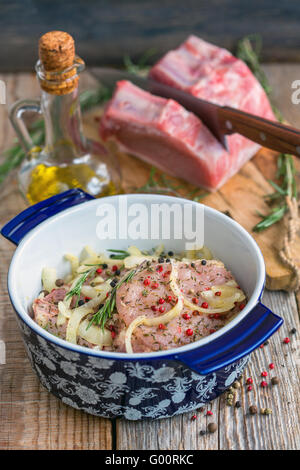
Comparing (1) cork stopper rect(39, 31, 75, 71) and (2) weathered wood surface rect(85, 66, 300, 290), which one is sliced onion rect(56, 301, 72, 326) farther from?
(1) cork stopper rect(39, 31, 75, 71)

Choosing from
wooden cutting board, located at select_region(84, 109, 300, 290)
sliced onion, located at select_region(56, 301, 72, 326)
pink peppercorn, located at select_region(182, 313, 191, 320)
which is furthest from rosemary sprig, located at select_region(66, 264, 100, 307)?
wooden cutting board, located at select_region(84, 109, 300, 290)

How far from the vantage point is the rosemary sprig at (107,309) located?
6.53 feet

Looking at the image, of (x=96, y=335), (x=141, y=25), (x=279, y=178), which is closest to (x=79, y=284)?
(x=96, y=335)

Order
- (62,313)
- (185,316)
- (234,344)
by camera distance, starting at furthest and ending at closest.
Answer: (62,313) → (185,316) → (234,344)

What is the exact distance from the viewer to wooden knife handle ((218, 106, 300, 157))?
247cm

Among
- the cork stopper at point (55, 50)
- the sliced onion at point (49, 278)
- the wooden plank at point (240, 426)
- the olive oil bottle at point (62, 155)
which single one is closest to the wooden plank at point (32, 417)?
the wooden plank at point (240, 426)

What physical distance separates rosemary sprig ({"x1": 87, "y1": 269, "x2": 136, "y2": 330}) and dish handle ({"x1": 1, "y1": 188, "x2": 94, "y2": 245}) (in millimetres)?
429

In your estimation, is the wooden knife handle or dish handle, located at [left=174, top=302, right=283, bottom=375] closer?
dish handle, located at [left=174, top=302, right=283, bottom=375]

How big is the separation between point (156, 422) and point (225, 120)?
1431 mm

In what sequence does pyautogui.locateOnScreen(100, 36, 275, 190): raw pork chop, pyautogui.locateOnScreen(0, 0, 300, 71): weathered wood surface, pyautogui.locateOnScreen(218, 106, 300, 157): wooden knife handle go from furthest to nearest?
pyautogui.locateOnScreen(0, 0, 300, 71): weathered wood surface
pyautogui.locateOnScreen(100, 36, 275, 190): raw pork chop
pyautogui.locateOnScreen(218, 106, 300, 157): wooden knife handle

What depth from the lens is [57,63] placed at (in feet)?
7.85

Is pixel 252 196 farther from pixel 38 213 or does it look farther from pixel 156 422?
pixel 156 422

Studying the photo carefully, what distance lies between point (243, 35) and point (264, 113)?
47.5 inches

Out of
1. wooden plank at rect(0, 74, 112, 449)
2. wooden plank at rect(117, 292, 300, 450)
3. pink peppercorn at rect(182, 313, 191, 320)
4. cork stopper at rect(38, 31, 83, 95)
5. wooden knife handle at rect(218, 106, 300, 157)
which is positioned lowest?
wooden plank at rect(0, 74, 112, 449)
